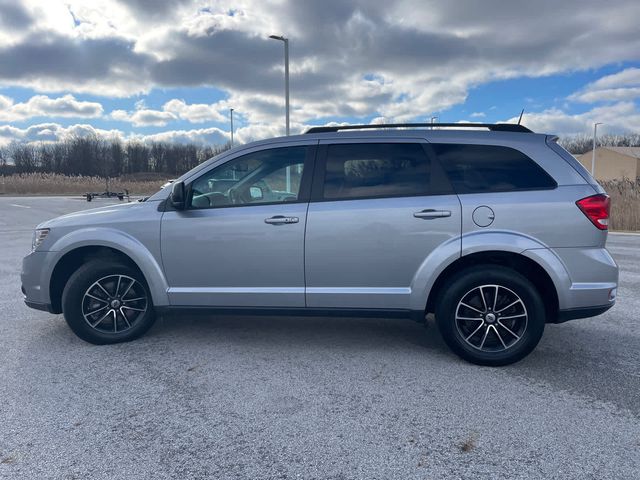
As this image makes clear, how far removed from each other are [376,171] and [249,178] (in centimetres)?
115

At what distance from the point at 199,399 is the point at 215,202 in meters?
1.75

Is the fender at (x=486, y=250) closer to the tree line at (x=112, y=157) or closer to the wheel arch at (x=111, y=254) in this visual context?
the wheel arch at (x=111, y=254)

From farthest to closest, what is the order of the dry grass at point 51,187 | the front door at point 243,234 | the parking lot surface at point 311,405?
A: the dry grass at point 51,187 → the front door at point 243,234 → the parking lot surface at point 311,405

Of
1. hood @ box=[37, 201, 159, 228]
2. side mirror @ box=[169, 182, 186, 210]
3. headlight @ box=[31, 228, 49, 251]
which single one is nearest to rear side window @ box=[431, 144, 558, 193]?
side mirror @ box=[169, 182, 186, 210]

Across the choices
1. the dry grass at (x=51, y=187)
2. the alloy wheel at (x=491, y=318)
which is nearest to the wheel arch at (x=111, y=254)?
the alloy wheel at (x=491, y=318)

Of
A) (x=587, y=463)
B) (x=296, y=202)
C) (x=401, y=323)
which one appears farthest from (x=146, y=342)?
(x=587, y=463)

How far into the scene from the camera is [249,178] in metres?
4.37

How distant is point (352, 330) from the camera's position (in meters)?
4.98

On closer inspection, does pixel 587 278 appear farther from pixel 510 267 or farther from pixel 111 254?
pixel 111 254

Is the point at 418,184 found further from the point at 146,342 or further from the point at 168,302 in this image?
the point at 146,342

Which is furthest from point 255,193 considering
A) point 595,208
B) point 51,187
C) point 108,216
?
point 51,187

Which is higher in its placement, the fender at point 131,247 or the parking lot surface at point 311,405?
the fender at point 131,247

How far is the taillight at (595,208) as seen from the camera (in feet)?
12.5

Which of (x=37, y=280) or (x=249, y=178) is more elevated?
(x=249, y=178)
